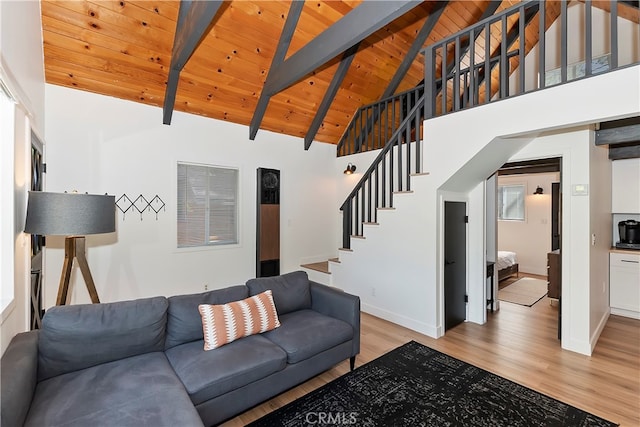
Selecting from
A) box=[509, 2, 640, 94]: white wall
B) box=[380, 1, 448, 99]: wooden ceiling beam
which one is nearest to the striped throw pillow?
box=[509, 2, 640, 94]: white wall

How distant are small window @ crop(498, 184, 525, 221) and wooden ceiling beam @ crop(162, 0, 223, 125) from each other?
7388mm

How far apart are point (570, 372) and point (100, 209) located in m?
4.22

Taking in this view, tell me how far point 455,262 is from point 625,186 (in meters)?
2.80

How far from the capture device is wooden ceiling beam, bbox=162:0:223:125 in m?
2.57

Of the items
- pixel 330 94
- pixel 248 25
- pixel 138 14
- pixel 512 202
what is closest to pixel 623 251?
pixel 512 202

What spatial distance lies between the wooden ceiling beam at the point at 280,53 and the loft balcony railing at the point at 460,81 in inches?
63.4

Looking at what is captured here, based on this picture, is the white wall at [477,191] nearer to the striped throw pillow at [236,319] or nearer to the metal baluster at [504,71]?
the metal baluster at [504,71]

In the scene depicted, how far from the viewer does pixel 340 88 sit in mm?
5020

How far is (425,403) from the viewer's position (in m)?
2.26

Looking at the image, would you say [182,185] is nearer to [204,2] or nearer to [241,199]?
[241,199]

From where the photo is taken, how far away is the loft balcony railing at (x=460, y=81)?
8.04 ft

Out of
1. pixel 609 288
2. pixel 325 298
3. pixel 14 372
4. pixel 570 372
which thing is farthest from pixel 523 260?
pixel 14 372

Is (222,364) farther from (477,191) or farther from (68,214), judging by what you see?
(477,191)

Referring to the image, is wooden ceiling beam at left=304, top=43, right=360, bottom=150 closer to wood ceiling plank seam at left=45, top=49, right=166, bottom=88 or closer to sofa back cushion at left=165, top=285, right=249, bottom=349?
wood ceiling plank seam at left=45, top=49, right=166, bottom=88
